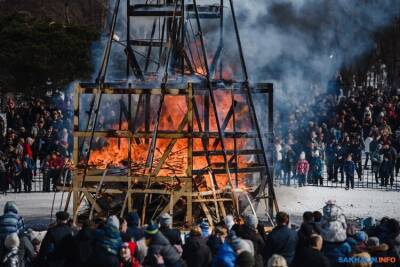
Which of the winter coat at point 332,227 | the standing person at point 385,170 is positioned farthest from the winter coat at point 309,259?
the standing person at point 385,170

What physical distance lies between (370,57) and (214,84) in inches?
979

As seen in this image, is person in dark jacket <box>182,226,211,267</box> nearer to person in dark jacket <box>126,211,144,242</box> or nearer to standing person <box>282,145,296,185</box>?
person in dark jacket <box>126,211,144,242</box>

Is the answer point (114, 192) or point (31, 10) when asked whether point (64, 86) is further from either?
point (114, 192)

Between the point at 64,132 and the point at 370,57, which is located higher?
the point at 370,57

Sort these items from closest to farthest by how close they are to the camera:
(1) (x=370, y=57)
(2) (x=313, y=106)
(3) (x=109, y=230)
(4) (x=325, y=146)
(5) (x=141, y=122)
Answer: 1. (3) (x=109, y=230)
2. (5) (x=141, y=122)
3. (4) (x=325, y=146)
4. (2) (x=313, y=106)
5. (1) (x=370, y=57)

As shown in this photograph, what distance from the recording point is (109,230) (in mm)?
11109

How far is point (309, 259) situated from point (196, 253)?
5.80ft

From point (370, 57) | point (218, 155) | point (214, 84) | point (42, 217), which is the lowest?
point (42, 217)

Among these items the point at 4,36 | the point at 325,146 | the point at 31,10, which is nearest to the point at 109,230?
the point at 325,146

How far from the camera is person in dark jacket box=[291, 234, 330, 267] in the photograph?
32.9 feet

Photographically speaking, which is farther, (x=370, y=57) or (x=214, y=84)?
(x=370, y=57)

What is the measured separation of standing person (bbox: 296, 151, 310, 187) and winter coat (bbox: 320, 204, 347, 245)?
15.0 metres

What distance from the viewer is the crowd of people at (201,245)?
34.5ft

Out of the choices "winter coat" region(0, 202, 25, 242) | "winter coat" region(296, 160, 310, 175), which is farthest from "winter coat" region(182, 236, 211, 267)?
"winter coat" region(296, 160, 310, 175)
